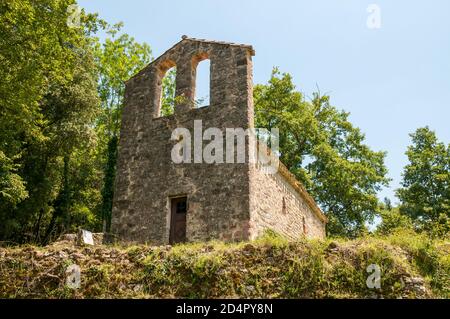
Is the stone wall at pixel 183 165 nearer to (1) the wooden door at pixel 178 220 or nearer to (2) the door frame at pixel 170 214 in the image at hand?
(2) the door frame at pixel 170 214

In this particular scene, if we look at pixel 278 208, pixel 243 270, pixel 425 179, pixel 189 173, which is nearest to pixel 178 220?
pixel 189 173

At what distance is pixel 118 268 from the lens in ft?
28.2

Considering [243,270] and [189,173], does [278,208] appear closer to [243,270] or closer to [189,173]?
[189,173]

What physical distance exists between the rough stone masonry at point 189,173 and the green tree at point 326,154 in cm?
1228

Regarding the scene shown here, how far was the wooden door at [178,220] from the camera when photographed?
1281 cm

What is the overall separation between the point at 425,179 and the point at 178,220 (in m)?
22.6

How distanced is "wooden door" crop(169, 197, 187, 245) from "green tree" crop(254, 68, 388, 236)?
1447 cm

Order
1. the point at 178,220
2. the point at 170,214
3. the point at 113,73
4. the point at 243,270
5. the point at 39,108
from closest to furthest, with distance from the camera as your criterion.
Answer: the point at 243,270
the point at 178,220
the point at 170,214
the point at 39,108
the point at 113,73

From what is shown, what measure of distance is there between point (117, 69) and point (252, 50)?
16032 millimetres

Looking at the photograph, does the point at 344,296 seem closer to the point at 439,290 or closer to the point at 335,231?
the point at 439,290

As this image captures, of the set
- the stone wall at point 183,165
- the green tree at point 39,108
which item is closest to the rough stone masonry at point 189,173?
the stone wall at point 183,165

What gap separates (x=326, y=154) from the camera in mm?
27219

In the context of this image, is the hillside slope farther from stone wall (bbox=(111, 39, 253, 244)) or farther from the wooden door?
the wooden door
